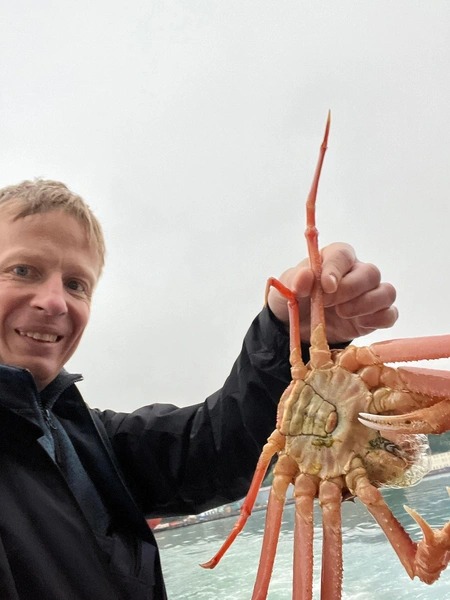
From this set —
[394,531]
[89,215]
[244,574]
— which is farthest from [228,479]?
[244,574]

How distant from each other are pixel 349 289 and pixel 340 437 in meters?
0.21

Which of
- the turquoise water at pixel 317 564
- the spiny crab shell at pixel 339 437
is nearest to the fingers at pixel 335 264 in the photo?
the spiny crab shell at pixel 339 437

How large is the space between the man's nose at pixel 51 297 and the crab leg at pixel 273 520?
1.61 ft

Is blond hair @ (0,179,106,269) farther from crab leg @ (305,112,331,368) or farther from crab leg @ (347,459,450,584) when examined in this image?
crab leg @ (347,459,450,584)

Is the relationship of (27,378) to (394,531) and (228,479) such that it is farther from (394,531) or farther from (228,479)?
(394,531)

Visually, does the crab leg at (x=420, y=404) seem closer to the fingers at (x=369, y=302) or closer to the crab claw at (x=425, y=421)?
the crab claw at (x=425, y=421)

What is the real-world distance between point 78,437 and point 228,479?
0.32 metres

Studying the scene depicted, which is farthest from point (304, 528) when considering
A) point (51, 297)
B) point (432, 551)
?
point (51, 297)

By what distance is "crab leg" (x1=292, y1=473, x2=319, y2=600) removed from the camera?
613 mm

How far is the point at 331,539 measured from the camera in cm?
61

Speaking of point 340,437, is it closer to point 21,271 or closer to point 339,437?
point 339,437

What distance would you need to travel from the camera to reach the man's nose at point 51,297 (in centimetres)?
88

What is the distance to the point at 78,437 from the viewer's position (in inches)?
37.2

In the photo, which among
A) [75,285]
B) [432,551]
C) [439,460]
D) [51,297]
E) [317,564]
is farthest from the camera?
[317,564]
